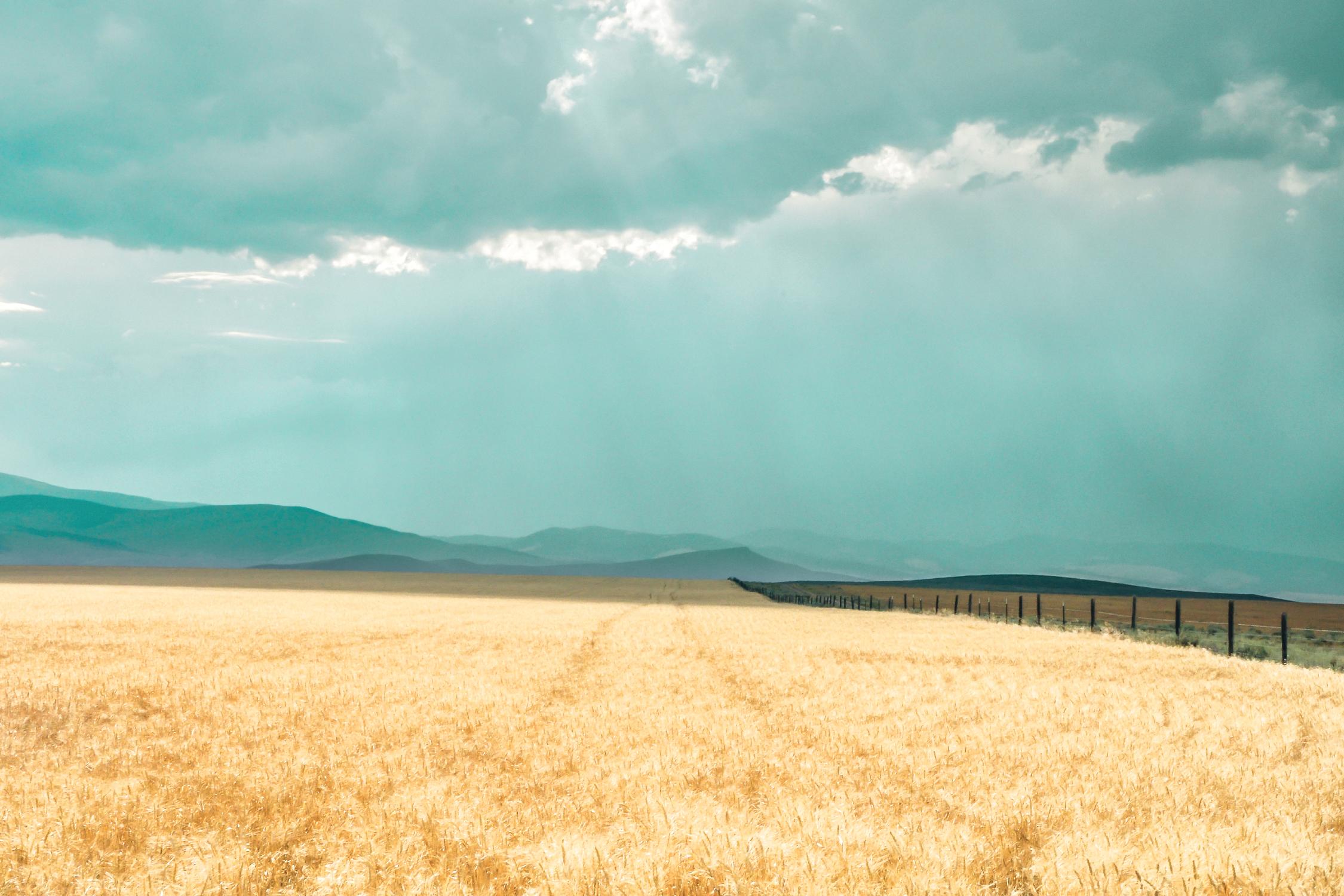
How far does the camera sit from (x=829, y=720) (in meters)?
12.9

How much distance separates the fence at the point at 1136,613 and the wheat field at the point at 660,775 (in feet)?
62.2

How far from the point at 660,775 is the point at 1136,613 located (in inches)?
2123

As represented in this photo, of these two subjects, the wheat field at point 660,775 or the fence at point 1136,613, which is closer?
the wheat field at point 660,775

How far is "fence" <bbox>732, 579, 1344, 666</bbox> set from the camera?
136 ft

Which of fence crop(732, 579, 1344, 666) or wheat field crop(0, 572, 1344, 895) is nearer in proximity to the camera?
wheat field crop(0, 572, 1344, 895)

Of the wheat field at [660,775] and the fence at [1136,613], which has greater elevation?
the wheat field at [660,775]

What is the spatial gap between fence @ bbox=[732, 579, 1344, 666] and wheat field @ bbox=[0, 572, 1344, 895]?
747 inches

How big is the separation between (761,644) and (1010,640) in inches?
405

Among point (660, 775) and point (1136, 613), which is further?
point (1136, 613)

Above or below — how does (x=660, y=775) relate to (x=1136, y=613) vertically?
above

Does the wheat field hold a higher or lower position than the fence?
higher

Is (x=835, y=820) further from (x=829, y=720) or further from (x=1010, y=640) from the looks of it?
(x=1010, y=640)

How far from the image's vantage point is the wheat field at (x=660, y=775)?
6.17 m

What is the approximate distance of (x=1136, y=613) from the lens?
54281 mm
